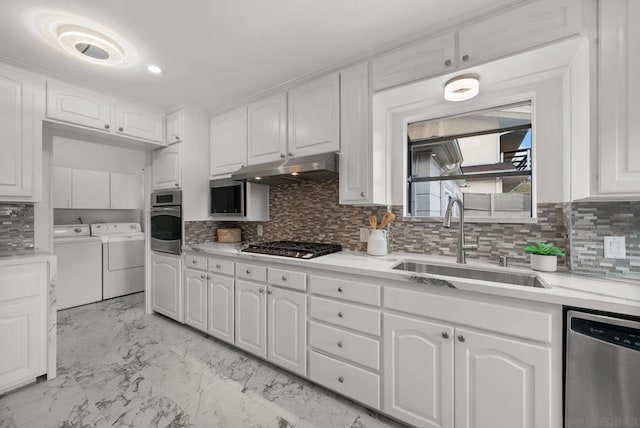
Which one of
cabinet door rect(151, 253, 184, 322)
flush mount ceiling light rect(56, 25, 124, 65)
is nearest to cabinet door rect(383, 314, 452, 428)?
Answer: cabinet door rect(151, 253, 184, 322)

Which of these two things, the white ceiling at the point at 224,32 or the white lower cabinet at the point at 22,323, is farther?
the white lower cabinet at the point at 22,323

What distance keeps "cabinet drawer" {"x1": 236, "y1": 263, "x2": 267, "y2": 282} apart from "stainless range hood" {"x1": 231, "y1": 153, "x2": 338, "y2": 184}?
769 millimetres

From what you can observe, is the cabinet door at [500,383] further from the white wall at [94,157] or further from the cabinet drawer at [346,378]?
the white wall at [94,157]

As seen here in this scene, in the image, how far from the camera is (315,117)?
84.8 inches

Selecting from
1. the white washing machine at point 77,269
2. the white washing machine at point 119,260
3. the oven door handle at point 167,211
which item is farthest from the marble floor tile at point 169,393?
the white washing machine at point 119,260

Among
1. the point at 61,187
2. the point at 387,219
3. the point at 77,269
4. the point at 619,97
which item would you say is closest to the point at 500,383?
the point at 387,219

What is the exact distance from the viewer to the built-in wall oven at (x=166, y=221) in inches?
110

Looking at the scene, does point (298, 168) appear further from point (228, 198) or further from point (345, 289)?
point (228, 198)

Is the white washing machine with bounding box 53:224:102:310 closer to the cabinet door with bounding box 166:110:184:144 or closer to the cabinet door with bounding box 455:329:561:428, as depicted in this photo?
the cabinet door with bounding box 166:110:184:144

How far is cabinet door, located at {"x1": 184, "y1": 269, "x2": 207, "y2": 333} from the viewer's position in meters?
2.51

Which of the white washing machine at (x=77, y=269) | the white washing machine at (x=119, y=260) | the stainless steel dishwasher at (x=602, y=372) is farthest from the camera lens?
the white washing machine at (x=119, y=260)

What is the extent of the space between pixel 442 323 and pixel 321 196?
153 centimetres

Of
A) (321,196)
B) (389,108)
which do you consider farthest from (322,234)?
(389,108)

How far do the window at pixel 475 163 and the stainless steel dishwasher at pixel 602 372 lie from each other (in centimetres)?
89
